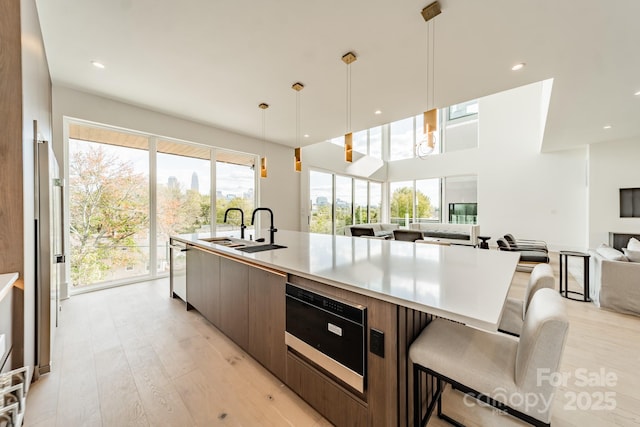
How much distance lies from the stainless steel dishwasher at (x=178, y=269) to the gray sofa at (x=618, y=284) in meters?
4.94

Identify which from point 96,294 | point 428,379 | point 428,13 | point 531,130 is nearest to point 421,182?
point 531,130

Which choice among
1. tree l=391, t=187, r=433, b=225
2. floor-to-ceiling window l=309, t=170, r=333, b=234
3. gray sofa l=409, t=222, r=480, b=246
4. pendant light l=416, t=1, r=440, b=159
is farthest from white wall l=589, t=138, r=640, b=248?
floor-to-ceiling window l=309, t=170, r=333, b=234

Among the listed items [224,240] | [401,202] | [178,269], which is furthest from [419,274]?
[401,202]

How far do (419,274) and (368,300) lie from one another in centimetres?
36

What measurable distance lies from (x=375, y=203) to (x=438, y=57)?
7162mm

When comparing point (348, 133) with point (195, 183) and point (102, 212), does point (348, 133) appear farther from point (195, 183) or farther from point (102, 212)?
point (102, 212)

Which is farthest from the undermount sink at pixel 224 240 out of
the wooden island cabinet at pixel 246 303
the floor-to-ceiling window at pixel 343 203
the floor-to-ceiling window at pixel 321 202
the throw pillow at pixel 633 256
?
the floor-to-ceiling window at pixel 343 203

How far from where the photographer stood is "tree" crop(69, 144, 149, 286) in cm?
349

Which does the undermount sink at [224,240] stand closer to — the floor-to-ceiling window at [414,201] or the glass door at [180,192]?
the glass door at [180,192]

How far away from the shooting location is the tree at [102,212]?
349cm

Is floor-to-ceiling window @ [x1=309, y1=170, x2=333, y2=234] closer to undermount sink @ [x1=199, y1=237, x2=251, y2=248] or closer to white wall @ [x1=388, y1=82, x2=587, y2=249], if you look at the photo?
undermount sink @ [x1=199, y1=237, x2=251, y2=248]

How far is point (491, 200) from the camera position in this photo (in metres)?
7.45

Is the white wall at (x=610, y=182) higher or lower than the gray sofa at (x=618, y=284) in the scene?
higher

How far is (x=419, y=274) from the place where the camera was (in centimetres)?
128
